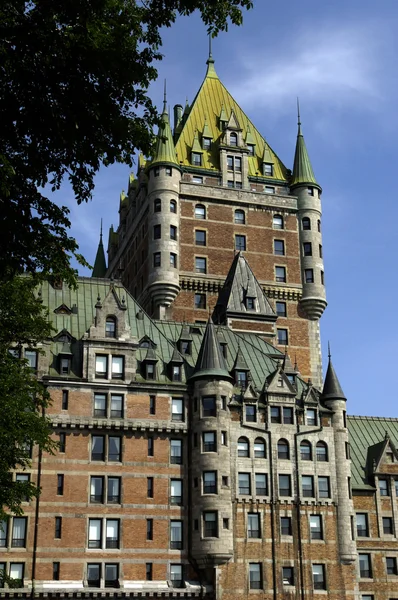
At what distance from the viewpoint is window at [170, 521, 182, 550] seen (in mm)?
61312

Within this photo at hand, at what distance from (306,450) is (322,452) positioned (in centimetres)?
131

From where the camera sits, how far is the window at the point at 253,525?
6319 centimetres

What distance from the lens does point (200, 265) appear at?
90625 mm

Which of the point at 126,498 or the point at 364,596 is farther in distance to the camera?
the point at 364,596

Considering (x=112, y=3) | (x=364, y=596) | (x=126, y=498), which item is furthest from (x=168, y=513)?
(x=112, y=3)

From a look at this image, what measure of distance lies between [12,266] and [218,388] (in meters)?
39.3

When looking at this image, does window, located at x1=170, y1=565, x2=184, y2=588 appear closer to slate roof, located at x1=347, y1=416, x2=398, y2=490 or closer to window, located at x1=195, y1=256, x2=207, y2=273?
slate roof, located at x1=347, y1=416, x2=398, y2=490

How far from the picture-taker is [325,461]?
2640 inches

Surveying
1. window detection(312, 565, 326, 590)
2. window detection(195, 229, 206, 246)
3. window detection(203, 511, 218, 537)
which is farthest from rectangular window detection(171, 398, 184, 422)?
window detection(195, 229, 206, 246)

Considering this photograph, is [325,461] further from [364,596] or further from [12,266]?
[12,266]

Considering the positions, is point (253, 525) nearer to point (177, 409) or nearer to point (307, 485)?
point (307, 485)

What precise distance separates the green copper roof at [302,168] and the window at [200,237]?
13.0 m

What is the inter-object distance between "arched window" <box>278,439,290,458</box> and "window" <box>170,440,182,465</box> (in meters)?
7.70

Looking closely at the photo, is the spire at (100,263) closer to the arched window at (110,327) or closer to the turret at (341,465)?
the turret at (341,465)
